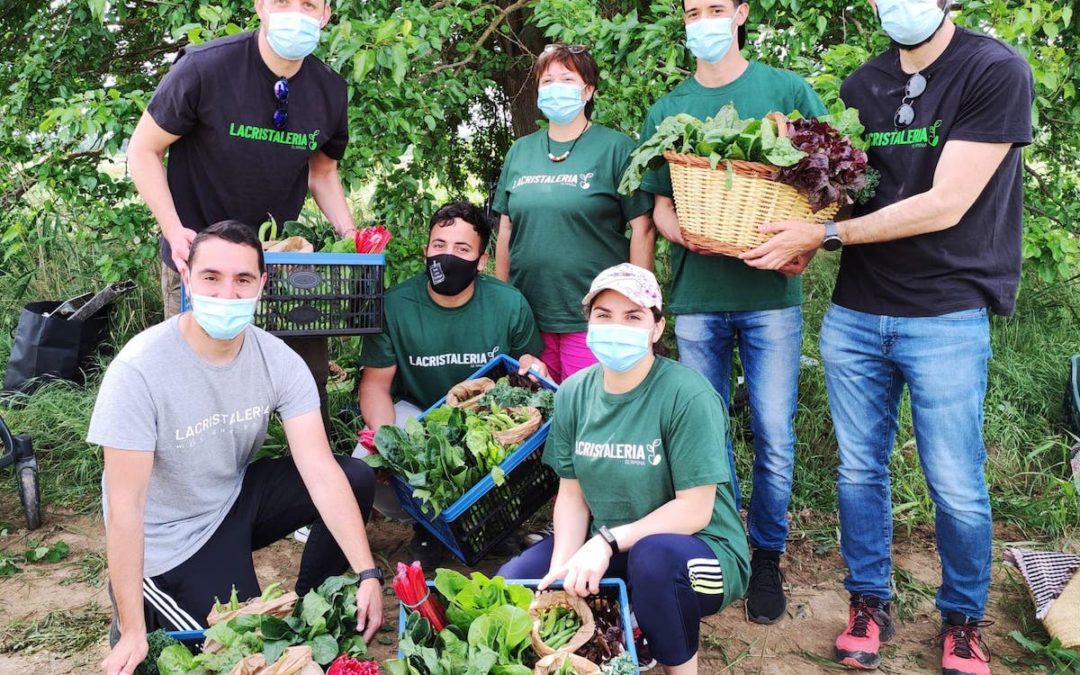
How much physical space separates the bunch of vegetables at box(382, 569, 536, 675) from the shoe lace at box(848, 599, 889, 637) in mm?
1422

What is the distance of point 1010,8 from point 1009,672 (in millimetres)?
2915

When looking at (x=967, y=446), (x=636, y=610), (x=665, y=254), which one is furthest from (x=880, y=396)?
(x=665, y=254)

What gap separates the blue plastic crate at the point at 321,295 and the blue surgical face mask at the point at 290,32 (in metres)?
0.80

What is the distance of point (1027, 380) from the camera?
5496 millimetres

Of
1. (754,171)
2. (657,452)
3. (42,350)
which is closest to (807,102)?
(754,171)

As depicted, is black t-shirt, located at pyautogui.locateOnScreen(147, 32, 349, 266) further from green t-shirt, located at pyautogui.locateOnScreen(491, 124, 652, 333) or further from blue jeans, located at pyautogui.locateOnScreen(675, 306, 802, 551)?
blue jeans, located at pyautogui.locateOnScreen(675, 306, 802, 551)

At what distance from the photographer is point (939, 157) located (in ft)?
9.45

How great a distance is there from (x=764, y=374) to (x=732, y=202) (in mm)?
827

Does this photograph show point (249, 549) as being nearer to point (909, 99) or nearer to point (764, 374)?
point (764, 374)

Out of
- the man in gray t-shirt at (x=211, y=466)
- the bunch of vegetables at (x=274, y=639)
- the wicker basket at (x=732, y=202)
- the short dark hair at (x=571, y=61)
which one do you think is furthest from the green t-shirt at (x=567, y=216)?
the bunch of vegetables at (x=274, y=639)

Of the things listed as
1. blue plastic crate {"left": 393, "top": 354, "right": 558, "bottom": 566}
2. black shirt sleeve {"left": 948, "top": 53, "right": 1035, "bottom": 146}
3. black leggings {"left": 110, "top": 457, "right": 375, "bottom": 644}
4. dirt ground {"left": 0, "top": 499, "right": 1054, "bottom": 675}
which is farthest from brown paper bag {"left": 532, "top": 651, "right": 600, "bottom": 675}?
black shirt sleeve {"left": 948, "top": 53, "right": 1035, "bottom": 146}

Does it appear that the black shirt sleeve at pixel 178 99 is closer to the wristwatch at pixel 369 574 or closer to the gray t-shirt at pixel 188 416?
the gray t-shirt at pixel 188 416

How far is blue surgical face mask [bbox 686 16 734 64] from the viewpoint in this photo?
328 cm

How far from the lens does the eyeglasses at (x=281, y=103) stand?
11.3ft
